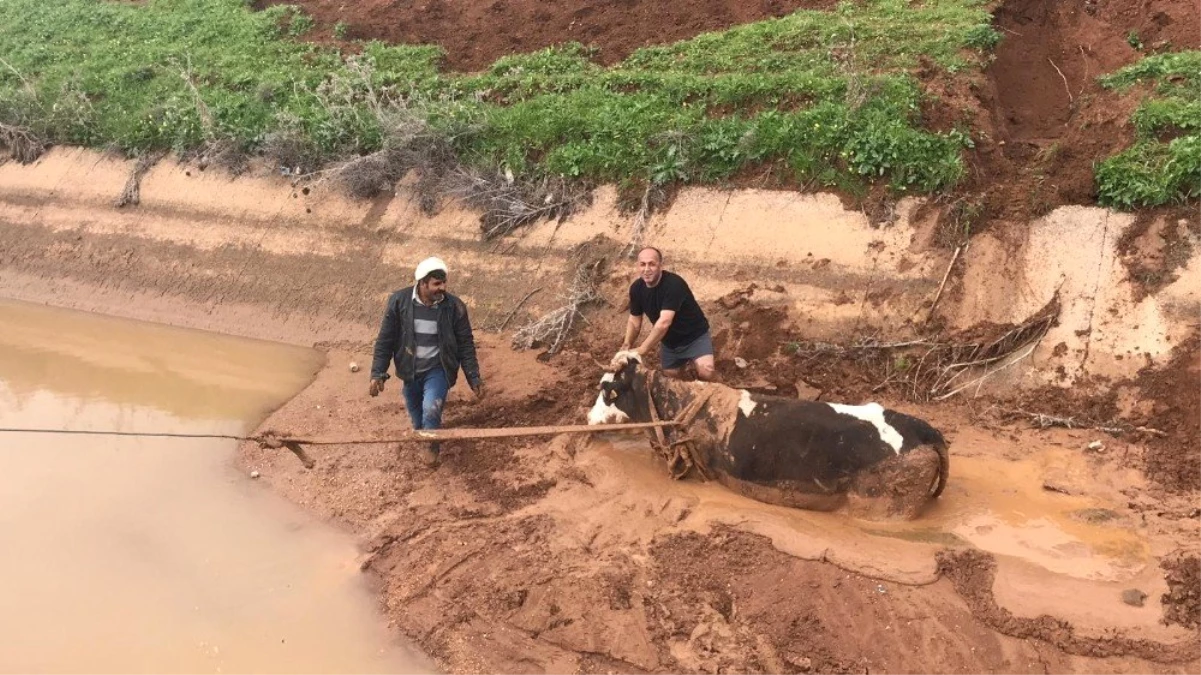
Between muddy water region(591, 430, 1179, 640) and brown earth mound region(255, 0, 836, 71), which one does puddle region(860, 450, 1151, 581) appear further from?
brown earth mound region(255, 0, 836, 71)

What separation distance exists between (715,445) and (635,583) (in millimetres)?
1065

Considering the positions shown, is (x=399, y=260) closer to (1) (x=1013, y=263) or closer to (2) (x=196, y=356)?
(2) (x=196, y=356)

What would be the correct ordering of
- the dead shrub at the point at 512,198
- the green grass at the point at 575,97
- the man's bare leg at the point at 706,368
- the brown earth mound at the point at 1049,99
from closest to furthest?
the man's bare leg at the point at 706,368 < the brown earth mound at the point at 1049,99 < the green grass at the point at 575,97 < the dead shrub at the point at 512,198

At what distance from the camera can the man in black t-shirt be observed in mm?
6422

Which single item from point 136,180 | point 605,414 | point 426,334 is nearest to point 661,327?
point 605,414

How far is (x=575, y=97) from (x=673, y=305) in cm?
425

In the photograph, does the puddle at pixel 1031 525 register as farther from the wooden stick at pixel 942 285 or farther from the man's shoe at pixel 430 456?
the man's shoe at pixel 430 456

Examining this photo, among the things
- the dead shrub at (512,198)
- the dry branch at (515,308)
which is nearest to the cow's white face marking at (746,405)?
the dry branch at (515,308)

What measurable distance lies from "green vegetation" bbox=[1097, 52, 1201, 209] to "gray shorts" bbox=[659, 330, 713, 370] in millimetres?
3447

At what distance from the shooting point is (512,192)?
9258 mm

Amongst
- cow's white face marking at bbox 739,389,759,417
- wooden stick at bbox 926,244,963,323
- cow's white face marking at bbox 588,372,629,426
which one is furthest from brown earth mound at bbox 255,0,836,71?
cow's white face marking at bbox 739,389,759,417

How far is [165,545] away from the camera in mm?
6207

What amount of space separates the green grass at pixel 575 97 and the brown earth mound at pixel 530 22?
47 centimetres

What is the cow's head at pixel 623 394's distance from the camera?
620cm
